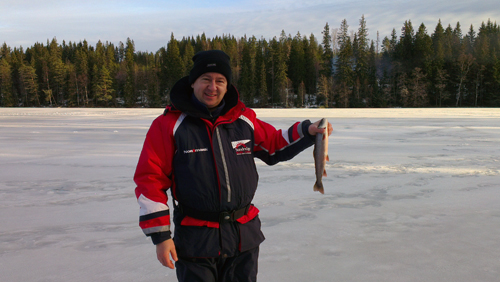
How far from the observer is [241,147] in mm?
1836

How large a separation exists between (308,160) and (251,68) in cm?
5395

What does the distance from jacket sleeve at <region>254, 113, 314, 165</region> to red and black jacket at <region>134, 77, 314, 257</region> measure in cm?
24

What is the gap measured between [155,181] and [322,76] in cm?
5459

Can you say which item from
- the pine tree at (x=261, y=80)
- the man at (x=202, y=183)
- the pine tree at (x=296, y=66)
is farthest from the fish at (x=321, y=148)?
the pine tree at (x=296, y=66)

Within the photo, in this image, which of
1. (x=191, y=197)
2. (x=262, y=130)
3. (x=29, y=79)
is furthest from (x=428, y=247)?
(x=29, y=79)

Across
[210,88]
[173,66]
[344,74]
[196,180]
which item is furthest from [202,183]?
[173,66]

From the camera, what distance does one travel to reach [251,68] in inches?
2324

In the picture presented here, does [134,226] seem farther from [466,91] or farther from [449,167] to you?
[466,91]

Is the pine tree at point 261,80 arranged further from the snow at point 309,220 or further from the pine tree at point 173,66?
the snow at point 309,220

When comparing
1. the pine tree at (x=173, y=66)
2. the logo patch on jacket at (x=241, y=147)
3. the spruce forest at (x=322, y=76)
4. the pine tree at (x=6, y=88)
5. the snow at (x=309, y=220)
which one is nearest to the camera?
the logo patch on jacket at (x=241, y=147)

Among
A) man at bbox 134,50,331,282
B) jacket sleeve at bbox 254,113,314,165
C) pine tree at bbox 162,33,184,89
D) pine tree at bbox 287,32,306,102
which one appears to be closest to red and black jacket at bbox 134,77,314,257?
man at bbox 134,50,331,282

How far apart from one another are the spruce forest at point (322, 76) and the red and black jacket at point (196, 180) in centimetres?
4969

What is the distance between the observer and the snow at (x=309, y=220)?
2604mm

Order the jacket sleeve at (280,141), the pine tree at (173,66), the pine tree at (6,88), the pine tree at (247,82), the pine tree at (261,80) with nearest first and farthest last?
the jacket sleeve at (280,141) → the pine tree at (261,80) → the pine tree at (247,82) → the pine tree at (6,88) → the pine tree at (173,66)
